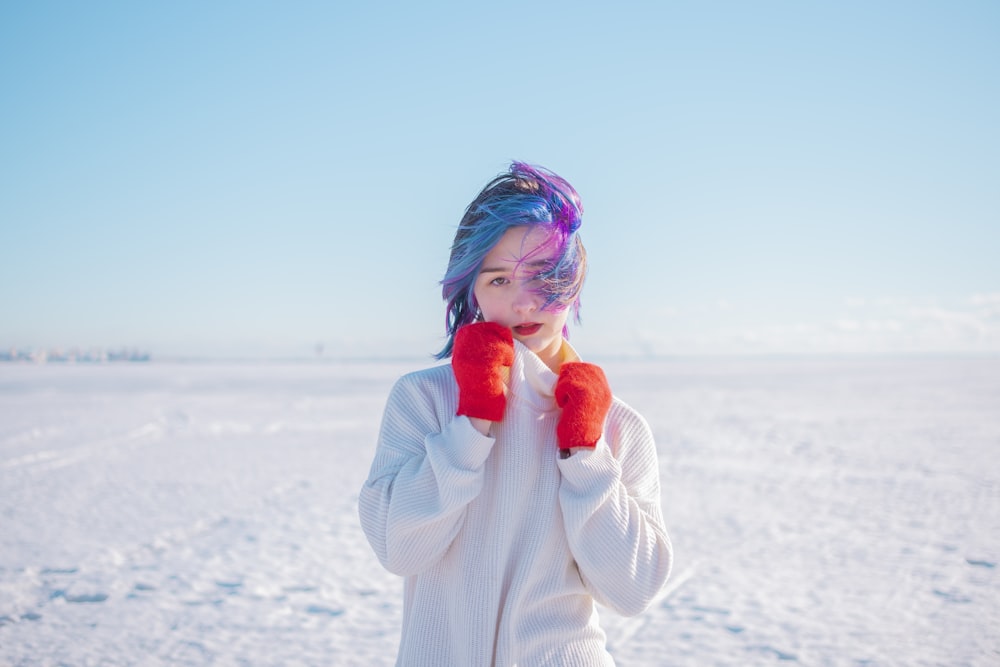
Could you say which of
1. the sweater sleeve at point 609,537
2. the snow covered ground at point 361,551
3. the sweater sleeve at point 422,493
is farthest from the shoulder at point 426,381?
the snow covered ground at point 361,551

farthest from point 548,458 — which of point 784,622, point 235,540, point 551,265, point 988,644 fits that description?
point 235,540

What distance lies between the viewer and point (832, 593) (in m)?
3.97

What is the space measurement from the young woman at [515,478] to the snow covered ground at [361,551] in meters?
2.05

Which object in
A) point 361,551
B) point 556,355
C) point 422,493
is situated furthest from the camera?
point 361,551

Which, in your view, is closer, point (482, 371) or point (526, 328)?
point (482, 371)

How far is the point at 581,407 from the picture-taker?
138 centimetres

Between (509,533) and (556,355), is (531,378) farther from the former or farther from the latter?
(509,533)

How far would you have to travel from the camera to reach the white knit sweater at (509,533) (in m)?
1.35

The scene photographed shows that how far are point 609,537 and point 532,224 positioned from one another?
2.17 feet

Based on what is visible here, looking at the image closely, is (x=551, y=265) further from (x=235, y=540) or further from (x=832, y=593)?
(x=235, y=540)

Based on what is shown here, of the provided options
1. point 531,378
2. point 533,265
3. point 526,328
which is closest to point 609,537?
point 531,378

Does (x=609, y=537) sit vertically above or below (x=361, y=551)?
above

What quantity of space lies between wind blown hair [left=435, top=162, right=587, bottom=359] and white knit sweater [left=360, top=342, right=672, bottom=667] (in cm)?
17

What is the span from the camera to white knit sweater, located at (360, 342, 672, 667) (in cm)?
135
